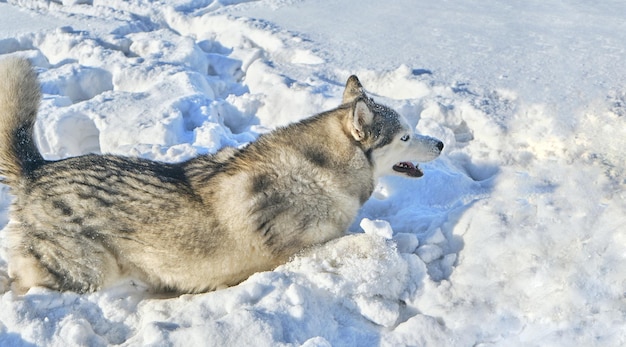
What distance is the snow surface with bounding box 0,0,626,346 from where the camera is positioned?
3.22m

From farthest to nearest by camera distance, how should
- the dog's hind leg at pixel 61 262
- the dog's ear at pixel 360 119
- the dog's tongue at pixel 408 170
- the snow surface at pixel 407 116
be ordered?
1. the dog's tongue at pixel 408 170
2. the dog's ear at pixel 360 119
3. the dog's hind leg at pixel 61 262
4. the snow surface at pixel 407 116

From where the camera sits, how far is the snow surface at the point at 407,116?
10.6ft

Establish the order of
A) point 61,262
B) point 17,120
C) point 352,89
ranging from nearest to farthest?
point 61,262
point 17,120
point 352,89

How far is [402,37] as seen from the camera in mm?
7359

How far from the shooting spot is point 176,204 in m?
3.62

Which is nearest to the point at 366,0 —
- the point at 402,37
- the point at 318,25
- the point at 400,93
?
the point at 318,25

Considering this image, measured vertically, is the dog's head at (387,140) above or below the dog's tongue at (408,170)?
above

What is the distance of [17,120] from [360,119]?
86.8 inches

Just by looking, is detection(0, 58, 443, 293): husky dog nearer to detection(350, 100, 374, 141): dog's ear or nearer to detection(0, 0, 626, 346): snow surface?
detection(350, 100, 374, 141): dog's ear

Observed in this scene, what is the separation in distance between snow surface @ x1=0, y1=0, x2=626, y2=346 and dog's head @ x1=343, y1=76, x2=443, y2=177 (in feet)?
1.10

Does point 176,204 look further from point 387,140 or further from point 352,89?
point 352,89

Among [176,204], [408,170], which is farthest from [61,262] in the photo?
[408,170]

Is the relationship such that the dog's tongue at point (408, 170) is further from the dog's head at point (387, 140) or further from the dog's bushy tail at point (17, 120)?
the dog's bushy tail at point (17, 120)

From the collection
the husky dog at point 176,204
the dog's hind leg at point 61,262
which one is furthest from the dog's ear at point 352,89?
the dog's hind leg at point 61,262
